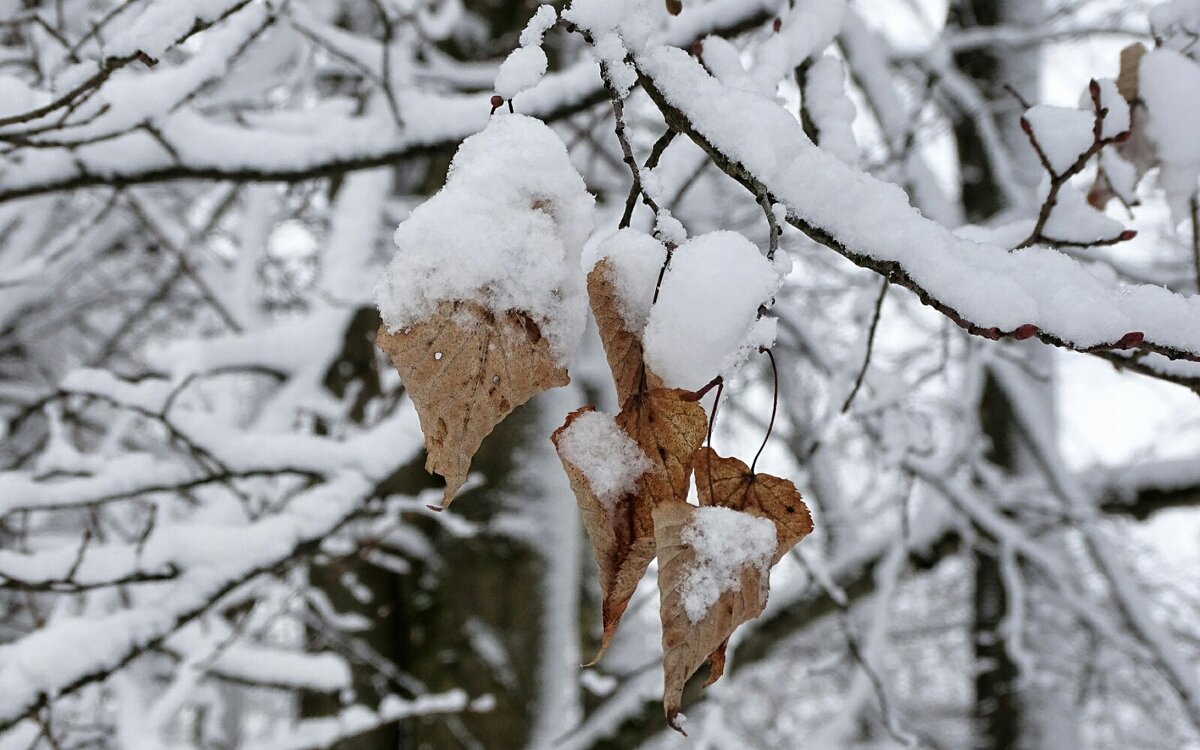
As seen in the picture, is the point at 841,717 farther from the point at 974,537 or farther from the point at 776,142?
the point at 776,142

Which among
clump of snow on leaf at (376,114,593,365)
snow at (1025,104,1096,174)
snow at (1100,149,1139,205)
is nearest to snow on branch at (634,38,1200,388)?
clump of snow on leaf at (376,114,593,365)

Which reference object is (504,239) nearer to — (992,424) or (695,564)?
(695,564)

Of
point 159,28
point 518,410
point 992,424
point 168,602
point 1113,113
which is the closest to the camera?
point 159,28

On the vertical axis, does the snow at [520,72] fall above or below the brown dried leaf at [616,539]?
above

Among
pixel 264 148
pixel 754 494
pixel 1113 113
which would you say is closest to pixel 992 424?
pixel 1113 113

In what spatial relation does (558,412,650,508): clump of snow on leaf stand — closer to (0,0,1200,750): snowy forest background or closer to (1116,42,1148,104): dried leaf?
(0,0,1200,750): snowy forest background

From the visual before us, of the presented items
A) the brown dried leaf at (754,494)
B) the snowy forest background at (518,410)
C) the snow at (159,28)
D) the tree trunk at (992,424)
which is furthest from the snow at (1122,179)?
the tree trunk at (992,424)

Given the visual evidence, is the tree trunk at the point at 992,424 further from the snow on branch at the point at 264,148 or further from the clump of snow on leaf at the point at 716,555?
the clump of snow on leaf at the point at 716,555
